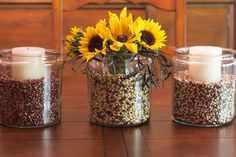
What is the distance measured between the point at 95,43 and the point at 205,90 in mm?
264

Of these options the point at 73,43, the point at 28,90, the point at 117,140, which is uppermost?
the point at 73,43

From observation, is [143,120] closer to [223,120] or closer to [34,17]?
[223,120]

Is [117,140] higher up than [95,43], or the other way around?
[95,43]

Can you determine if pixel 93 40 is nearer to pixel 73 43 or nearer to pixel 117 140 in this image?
pixel 73 43

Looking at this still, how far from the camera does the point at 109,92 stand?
3.65 ft

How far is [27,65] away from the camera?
1118 millimetres

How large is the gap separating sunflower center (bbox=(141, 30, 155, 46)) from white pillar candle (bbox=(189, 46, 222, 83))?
4.5 inches

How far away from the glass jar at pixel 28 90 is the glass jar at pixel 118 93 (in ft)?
0.29

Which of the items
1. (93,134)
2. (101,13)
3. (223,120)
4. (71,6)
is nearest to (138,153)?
(93,134)

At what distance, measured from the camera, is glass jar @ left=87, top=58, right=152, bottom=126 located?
1.11 metres

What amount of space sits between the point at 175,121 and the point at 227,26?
80.2 inches

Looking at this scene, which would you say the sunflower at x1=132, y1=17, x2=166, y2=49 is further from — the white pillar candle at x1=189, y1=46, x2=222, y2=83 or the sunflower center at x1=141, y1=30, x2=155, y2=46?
the white pillar candle at x1=189, y1=46, x2=222, y2=83

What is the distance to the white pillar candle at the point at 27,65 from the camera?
44.0 inches

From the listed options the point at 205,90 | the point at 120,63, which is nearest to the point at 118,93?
the point at 120,63
